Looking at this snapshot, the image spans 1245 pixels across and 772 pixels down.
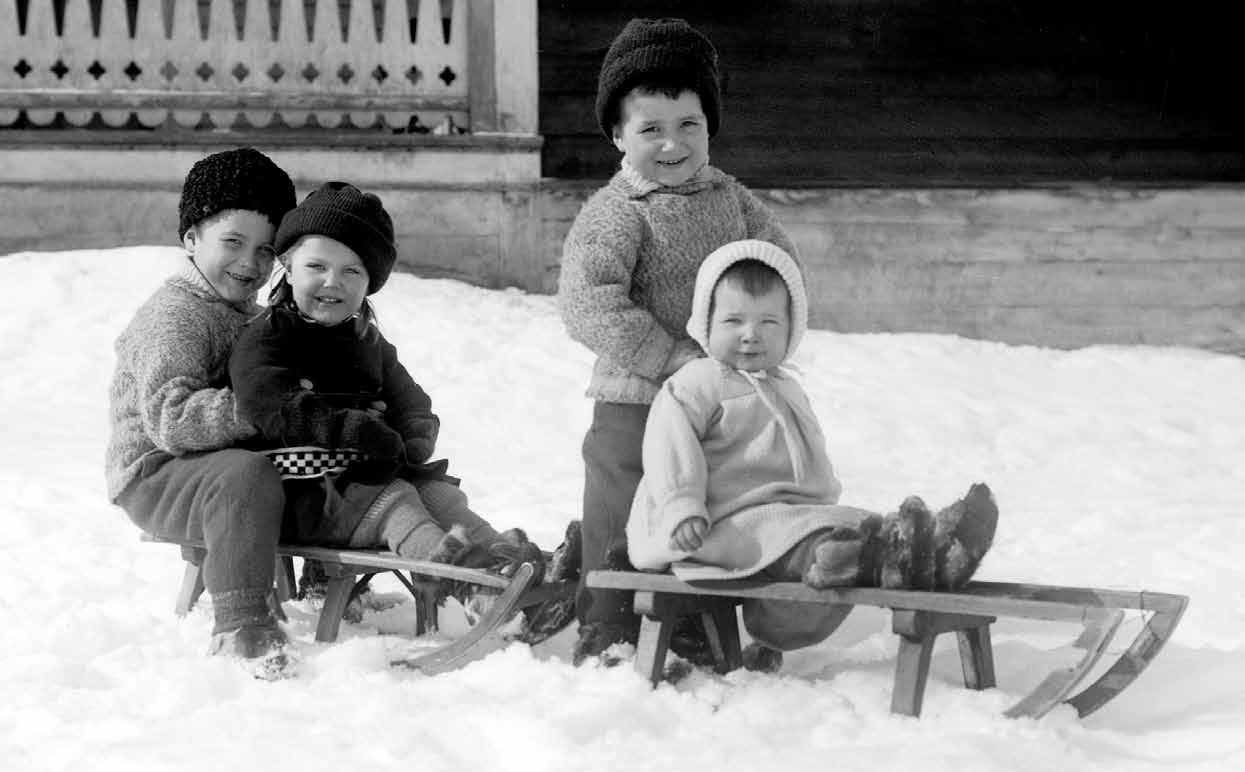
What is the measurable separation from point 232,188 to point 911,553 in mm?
2081

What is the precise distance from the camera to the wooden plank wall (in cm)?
911

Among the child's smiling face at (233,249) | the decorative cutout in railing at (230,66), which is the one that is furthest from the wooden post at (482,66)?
the child's smiling face at (233,249)

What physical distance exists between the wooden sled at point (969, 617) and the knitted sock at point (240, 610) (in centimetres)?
85

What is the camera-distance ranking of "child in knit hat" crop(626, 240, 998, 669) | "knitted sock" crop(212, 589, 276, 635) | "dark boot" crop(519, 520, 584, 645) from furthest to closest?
"dark boot" crop(519, 520, 584, 645) → "knitted sock" crop(212, 589, 276, 635) → "child in knit hat" crop(626, 240, 998, 669)

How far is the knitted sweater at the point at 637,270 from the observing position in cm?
386

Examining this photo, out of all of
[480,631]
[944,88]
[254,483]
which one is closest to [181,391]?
[254,483]

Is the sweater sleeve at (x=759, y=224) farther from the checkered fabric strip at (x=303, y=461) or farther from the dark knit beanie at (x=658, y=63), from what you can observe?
the checkered fabric strip at (x=303, y=461)

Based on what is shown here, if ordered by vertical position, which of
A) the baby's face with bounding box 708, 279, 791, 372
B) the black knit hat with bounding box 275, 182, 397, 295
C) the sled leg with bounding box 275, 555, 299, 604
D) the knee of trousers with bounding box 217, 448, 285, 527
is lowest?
the sled leg with bounding box 275, 555, 299, 604

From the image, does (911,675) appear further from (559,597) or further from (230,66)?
(230,66)

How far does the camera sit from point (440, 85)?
29.9 ft

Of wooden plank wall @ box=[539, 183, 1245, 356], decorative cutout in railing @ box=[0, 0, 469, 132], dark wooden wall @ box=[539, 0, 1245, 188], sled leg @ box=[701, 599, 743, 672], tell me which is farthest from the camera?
dark wooden wall @ box=[539, 0, 1245, 188]

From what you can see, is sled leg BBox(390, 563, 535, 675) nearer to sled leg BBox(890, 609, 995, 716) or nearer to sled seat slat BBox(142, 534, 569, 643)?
sled seat slat BBox(142, 534, 569, 643)

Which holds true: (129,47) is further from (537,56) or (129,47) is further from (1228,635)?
(1228,635)

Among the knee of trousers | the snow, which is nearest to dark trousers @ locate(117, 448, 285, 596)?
the knee of trousers
